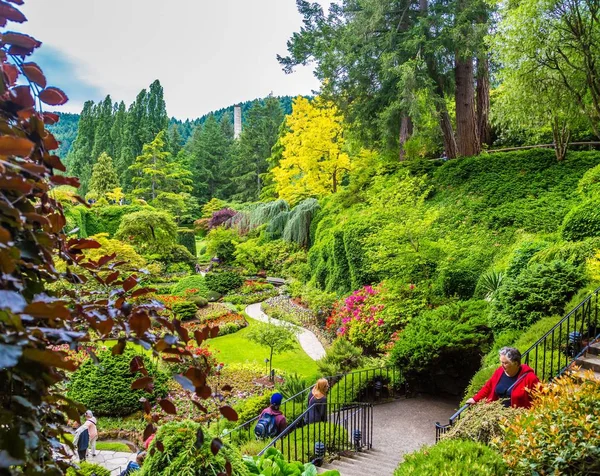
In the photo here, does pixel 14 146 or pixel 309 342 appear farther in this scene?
pixel 309 342

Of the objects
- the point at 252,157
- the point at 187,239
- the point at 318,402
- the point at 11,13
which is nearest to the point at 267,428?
the point at 318,402

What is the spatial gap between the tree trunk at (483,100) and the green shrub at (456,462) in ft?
52.7

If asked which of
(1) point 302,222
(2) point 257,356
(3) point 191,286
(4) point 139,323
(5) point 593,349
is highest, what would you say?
(1) point 302,222

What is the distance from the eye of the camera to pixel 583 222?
360 inches

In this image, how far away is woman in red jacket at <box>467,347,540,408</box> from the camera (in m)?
4.96

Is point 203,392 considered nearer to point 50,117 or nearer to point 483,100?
point 50,117

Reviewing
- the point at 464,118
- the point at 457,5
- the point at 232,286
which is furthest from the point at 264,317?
the point at 457,5

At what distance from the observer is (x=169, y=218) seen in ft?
90.9

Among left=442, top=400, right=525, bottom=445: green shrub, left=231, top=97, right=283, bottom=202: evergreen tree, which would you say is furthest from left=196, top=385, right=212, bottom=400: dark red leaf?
left=231, top=97, right=283, bottom=202: evergreen tree

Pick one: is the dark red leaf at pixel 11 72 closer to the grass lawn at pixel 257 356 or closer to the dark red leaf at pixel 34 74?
the dark red leaf at pixel 34 74

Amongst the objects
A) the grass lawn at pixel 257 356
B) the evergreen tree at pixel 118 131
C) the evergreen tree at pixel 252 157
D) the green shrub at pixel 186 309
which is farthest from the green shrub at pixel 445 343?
the evergreen tree at pixel 118 131

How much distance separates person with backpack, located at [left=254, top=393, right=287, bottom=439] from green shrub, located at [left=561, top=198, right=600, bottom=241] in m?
6.96

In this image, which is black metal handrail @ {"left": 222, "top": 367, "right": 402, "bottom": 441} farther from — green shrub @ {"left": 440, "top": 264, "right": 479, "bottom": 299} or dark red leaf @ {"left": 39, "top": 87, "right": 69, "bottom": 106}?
dark red leaf @ {"left": 39, "top": 87, "right": 69, "bottom": 106}

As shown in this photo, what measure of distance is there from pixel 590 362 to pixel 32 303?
276 inches
